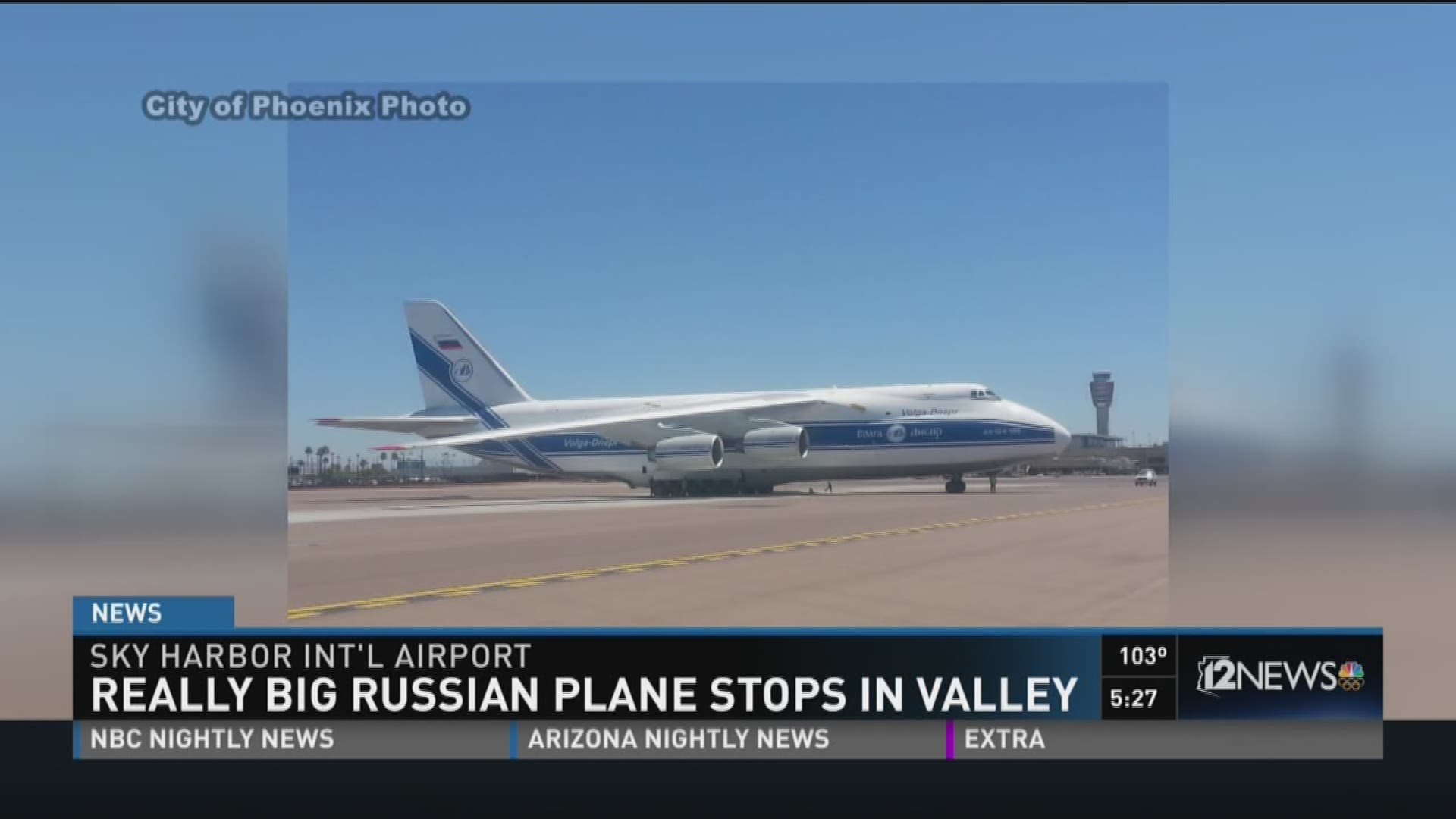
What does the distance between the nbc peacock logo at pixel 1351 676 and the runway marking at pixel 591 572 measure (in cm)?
704

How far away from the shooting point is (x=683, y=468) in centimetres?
3888

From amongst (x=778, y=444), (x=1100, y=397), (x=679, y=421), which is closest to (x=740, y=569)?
(x=1100, y=397)

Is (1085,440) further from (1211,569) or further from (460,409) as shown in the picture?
(1211,569)

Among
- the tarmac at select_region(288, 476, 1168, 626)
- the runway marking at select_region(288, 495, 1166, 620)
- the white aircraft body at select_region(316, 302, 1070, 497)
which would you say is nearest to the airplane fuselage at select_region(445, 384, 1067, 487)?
the white aircraft body at select_region(316, 302, 1070, 497)

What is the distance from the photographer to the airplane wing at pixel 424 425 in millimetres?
40031

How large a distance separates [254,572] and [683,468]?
33.2 metres

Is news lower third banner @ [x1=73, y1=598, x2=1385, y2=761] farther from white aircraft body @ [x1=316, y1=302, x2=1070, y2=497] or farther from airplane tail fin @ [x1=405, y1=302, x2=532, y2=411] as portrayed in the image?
airplane tail fin @ [x1=405, y1=302, x2=532, y2=411]

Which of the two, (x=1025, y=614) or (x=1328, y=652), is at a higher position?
(x=1328, y=652)

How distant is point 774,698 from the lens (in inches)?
196

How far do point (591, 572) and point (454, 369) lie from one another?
31.2 m

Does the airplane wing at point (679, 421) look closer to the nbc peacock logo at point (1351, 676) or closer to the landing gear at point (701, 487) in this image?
the landing gear at point (701, 487)

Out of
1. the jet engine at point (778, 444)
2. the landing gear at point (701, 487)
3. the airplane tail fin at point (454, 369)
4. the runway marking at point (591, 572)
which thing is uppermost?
the airplane tail fin at point (454, 369)

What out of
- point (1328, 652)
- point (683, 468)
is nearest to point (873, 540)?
point (1328, 652)

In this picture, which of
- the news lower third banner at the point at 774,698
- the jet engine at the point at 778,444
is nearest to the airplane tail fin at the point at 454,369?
the jet engine at the point at 778,444
